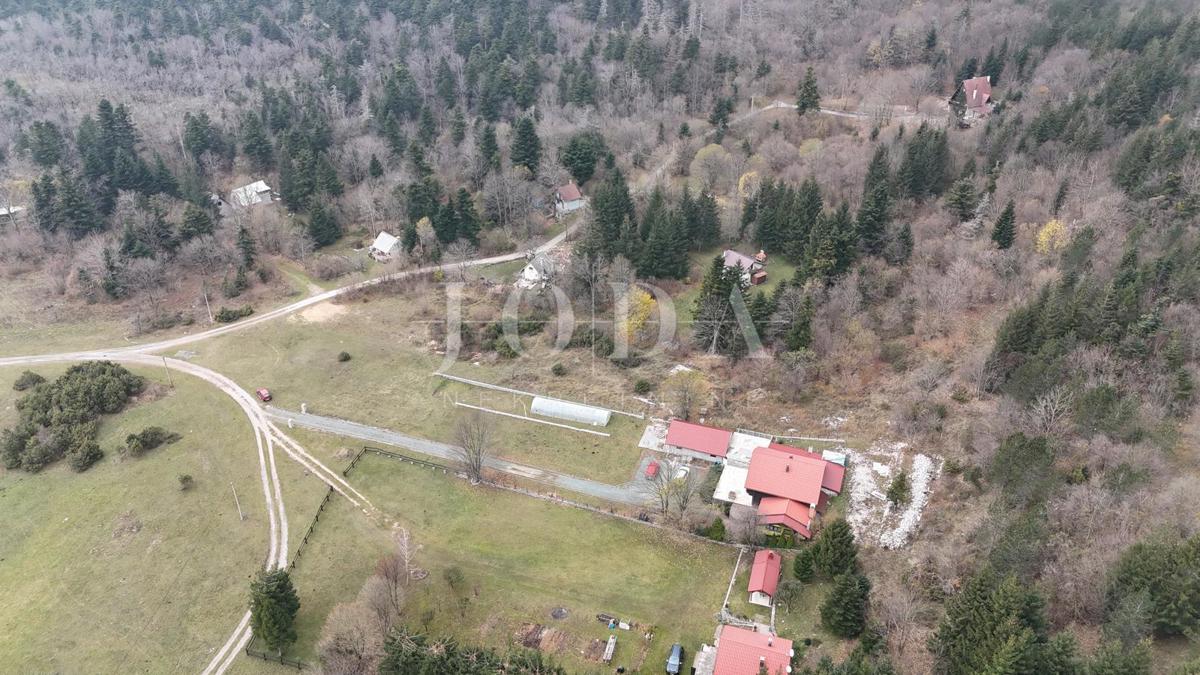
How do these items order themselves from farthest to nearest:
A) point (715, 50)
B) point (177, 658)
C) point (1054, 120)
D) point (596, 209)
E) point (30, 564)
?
point (715, 50) → point (596, 209) → point (1054, 120) → point (30, 564) → point (177, 658)

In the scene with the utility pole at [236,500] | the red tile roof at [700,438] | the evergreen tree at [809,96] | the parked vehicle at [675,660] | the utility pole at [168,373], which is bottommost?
the utility pole at [236,500]

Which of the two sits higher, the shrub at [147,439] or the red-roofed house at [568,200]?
the red-roofed house at [568,200]

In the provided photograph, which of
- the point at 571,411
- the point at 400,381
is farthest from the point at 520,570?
the point at 400,381

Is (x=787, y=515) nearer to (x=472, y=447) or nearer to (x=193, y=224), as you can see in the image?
(x=472, y=447)

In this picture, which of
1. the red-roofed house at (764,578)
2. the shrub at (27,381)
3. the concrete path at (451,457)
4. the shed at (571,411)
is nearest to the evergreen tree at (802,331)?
the shed at (571,411)

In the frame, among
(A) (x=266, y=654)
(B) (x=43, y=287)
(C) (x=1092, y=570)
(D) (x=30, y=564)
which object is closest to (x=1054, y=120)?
(C) (x=1092, y=570)

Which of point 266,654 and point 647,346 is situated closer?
point 266,654

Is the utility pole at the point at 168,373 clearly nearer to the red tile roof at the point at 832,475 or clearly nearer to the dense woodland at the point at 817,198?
the dense woodland at the point at 817,198

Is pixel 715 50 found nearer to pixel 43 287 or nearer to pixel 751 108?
pixel 751 108
